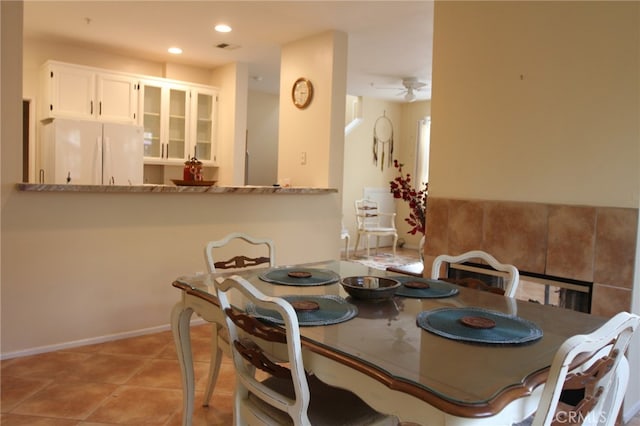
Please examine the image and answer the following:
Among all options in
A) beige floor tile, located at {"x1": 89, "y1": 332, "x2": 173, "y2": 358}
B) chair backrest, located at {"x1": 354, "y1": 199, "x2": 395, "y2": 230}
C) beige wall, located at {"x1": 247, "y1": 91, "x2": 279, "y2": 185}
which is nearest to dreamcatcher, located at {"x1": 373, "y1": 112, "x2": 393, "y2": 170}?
chair backrest, located at {"x1": 354, "y1": 199, "x2": 395, "y2": 230}

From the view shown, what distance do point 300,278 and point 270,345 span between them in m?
0.54

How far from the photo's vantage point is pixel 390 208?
816 cm

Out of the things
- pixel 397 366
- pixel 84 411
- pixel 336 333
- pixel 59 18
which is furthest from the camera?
pixel 59 18

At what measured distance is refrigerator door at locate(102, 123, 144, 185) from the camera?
4781 mm

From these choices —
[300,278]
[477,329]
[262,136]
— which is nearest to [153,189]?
[300,278]

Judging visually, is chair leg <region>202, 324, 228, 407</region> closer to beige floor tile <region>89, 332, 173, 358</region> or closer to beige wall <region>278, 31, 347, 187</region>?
beige floor tile <region>89, 332, 173, 358</region>

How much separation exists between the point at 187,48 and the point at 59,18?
3.92 feet

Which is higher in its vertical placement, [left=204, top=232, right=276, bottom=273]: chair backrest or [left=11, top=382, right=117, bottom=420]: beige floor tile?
[left=204, top=232, right=276, bottom=273]: chair backrest

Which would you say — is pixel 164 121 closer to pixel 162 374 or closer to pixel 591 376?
pixel 162 374

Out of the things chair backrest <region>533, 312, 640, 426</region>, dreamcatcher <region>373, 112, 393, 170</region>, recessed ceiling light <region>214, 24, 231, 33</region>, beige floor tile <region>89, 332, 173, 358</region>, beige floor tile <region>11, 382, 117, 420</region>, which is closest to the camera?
chair backrest <region>533, 312, 640, 426</region>

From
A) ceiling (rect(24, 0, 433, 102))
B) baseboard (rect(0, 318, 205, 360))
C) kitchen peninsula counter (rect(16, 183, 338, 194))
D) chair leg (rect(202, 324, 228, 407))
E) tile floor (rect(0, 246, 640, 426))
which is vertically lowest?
tile floor (rect(0, 246, 640, 426))

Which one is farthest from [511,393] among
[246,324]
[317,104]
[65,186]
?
[317,104]

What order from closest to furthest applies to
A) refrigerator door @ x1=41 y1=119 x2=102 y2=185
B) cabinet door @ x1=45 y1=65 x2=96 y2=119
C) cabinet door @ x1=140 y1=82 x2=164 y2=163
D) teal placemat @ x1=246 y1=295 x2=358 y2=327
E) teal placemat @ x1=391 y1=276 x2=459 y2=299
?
teal placemat @ x1=246 y1=295 x2=358 y2=327
teal placemat @ x1=391 y1=276 x2=459 y2=299
refrigerator door @ x1=41 y1=119 x2=102 y2=185
cabinet door @ x1=45 y1=65 x2=96 y2=119
cabinet door @ x1=140 y1=82 x2=164 y2=163

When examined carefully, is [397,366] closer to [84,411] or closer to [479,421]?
[479,421]
